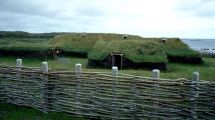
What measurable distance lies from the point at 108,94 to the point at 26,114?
285 cm

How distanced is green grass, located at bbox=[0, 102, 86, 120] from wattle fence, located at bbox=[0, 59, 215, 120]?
16 cm

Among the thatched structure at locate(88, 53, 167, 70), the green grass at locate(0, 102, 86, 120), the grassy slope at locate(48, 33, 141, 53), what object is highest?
the grassy slope at locate(48, 33, 141, 53)

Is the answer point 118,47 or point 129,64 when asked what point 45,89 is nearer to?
point 129,64

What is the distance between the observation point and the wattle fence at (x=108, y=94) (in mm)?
4730

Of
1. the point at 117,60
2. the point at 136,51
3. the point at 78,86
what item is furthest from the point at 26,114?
the point at 136,51

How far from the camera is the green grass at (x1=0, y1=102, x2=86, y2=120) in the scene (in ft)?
18.8

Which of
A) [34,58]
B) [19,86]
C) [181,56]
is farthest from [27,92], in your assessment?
[181,56]

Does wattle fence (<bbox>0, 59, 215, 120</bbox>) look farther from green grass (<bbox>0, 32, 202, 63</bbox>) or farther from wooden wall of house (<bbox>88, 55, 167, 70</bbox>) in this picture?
green grass (<bbox>0, 32, 202, 63</bbox>)

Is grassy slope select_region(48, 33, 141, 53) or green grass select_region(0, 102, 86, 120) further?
grassy slope select_region(48, 33, 141, 53)

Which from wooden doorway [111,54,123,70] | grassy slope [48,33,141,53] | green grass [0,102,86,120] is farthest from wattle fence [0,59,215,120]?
grassy slope [48,33,141,53]

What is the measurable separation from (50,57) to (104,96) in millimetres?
19422

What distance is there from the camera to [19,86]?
6469 mm

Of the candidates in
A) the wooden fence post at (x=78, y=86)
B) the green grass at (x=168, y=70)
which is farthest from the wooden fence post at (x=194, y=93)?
the green grass at (x=168, y=70)

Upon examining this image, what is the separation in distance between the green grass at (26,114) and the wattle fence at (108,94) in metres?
0.16
